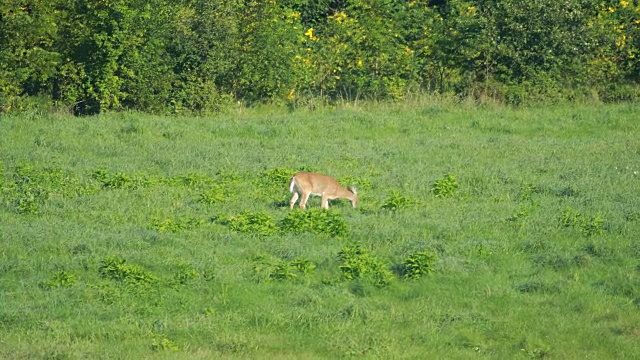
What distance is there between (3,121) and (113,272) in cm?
1134

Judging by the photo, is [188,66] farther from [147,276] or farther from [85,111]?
[147,276]

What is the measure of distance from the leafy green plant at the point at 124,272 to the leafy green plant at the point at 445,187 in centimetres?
607

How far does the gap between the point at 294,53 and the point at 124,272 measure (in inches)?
594

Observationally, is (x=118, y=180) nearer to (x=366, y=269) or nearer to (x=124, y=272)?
(x=124, y=272)

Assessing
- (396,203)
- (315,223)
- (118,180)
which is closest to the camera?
(315,223)

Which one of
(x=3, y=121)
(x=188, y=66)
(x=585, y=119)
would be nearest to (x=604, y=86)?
(x=585, y=119)

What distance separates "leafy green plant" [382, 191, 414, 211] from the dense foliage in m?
9.52

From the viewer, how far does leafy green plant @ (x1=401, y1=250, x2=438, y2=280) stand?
12414 mm

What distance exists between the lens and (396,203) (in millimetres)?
15883

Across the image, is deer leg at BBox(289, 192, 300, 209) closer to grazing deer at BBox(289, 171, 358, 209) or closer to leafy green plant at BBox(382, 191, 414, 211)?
grazing deer at BBox(289, 171, 358, 209)

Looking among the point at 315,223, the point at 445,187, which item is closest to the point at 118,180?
the point at 315,223

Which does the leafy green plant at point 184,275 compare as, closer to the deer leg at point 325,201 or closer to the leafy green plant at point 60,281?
the leafy green plant at point 60,281

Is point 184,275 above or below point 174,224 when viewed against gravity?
above

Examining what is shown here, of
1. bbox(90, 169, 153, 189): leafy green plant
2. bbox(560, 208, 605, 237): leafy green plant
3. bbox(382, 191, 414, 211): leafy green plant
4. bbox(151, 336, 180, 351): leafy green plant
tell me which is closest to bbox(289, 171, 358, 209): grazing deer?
bbox(382, 191, 414, 211): leafy green plant
